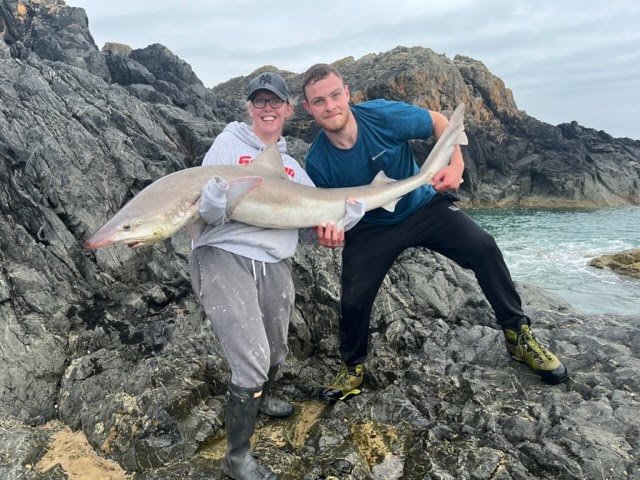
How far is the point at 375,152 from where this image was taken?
5.38 m

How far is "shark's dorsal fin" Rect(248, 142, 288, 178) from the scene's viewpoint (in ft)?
13.1

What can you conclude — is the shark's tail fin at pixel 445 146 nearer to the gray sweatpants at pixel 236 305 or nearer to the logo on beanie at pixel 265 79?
the logo on beanie at pixel 265 79

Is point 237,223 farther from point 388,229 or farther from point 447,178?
point 447,178

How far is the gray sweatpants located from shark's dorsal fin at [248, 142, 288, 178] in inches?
32.6

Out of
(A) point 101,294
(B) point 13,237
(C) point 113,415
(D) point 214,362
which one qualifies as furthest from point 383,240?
(B) point 13,237

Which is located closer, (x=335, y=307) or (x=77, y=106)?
(x=335, y=307)

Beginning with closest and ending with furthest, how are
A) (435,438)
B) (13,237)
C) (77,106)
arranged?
1. (435,438)
2. (13,237)
3. (77,106)

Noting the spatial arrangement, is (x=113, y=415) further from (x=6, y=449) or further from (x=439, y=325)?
(x=439, y=325)

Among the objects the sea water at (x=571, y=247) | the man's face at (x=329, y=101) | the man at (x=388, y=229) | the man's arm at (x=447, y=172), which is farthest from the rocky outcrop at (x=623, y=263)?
the man's face at (x=329, y=101)

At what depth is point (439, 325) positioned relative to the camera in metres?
6.71

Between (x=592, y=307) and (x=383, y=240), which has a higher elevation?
(x=383, y=240)

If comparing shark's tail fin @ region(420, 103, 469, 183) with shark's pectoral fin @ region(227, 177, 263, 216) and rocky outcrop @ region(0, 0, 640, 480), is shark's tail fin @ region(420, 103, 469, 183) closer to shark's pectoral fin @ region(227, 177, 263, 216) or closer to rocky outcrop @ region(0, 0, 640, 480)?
shark's pectoral fin @ region(227, 177, 263, 216)

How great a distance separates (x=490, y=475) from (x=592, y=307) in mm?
13347

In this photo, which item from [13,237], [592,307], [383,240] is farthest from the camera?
[592,307]
